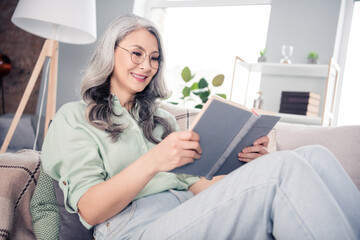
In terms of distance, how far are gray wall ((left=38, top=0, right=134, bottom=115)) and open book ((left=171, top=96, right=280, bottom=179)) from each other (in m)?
3.05

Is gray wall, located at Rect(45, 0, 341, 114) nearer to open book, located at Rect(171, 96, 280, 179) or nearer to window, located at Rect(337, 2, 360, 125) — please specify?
window, located at Rect(337, 2, 360, 125)

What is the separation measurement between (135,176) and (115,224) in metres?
0.20

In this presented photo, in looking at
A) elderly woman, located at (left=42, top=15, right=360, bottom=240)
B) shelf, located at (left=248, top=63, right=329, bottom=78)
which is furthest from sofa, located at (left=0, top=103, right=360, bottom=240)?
shelf, located at (left=248, top=63, right=329, bottom=78)

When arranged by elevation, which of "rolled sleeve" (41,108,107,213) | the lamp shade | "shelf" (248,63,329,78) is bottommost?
"rolled sleeve" (41,108,107,213)

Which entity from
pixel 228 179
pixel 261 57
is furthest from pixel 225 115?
pixel 261 57

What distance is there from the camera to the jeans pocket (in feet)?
3.44

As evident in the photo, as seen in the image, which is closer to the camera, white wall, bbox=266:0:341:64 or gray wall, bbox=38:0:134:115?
white wall, bbox=266:0:341:64

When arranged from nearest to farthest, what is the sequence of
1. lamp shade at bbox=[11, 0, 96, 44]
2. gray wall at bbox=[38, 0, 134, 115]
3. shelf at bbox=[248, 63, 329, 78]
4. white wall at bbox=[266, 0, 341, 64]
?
1. lamp shade at bbox=[11, 0, 96, 44]
2. shelf at bbox=[248, 63, 329, 78]
3. white wall at bbox=[266, 0, 341, 64]
4. gray wall at bbox=[38, 0, 134, 115]

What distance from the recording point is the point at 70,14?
8.04 feet

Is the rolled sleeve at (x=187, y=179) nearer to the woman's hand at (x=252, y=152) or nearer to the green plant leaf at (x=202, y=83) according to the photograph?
the woman's hand at (x=252, y=152)

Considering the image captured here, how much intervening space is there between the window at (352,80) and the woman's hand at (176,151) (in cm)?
281

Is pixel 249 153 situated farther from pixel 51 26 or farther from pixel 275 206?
pixel 51 26

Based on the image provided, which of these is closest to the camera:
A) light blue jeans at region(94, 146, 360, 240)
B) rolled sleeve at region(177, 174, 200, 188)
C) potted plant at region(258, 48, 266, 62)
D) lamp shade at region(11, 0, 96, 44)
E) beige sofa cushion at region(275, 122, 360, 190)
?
light blue jeans at region(94, 146, 360, 240)

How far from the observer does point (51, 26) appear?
2.83 m
